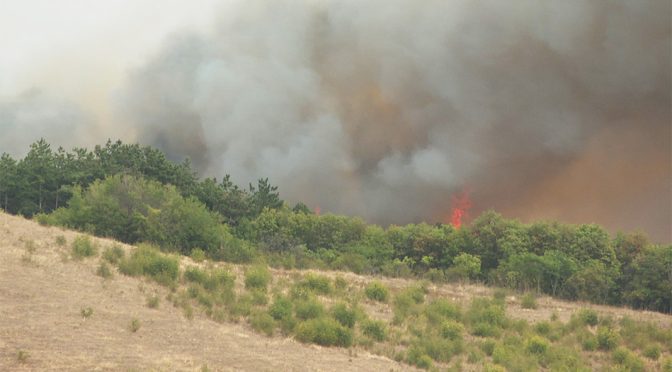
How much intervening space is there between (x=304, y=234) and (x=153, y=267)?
43818 mm

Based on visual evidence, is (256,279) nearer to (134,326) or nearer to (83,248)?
(83,248)

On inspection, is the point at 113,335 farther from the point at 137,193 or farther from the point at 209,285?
the point at 137,193

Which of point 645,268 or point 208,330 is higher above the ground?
point 645,268

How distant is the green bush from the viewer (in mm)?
27078

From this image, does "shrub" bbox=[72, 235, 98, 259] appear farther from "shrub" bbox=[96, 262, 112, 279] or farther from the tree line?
the tree line

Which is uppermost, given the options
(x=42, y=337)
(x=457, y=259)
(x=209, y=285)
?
(x=457, y=259)

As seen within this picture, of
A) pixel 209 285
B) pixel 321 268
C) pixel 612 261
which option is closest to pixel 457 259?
pixel 612 261

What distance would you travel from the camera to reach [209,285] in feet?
93.2

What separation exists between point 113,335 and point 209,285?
8.98 metres

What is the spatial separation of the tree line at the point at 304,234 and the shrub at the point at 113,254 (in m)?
9.64

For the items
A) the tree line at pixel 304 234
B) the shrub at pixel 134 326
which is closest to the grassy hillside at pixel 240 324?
the shrub at pixel 134 326

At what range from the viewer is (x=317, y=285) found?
110 feet

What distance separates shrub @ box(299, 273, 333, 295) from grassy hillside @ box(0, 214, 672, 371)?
0.26ft

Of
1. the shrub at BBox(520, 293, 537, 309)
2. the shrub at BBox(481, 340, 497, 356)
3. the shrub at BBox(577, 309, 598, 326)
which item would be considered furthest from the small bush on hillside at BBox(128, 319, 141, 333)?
the shrub at BBox(520, 293, 537, 309)
